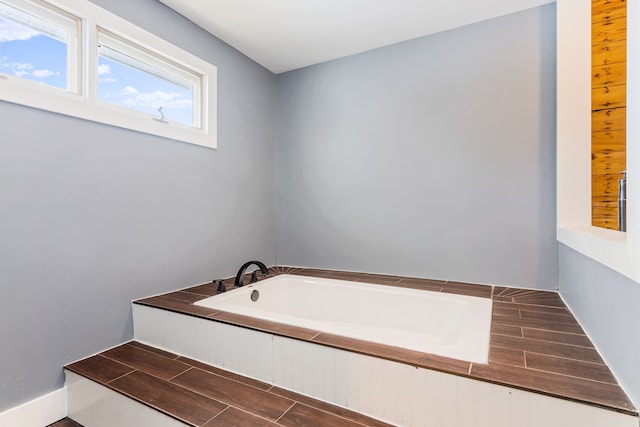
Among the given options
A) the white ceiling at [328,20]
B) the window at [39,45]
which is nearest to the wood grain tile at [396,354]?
the window at [39,45]

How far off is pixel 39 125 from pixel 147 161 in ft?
1.87

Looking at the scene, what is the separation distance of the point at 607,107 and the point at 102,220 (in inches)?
124

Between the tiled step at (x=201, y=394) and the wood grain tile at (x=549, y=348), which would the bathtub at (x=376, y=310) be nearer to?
the wood grain tile at (x=549, y=348)

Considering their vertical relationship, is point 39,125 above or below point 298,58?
below

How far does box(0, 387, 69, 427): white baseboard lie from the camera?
1.41 m

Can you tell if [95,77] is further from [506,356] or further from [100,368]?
[506,356]

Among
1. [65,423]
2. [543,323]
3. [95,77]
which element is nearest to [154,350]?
[65,423]

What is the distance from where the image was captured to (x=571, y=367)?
1137mm

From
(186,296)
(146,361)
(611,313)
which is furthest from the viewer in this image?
(186,296)

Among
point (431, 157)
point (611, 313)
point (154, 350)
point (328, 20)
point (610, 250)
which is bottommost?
point (154, 350)

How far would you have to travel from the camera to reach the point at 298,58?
289cm

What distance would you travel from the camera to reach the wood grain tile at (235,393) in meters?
1.26

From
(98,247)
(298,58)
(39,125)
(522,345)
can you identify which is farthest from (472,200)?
(39,125)

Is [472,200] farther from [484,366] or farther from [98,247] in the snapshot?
[98,247]
